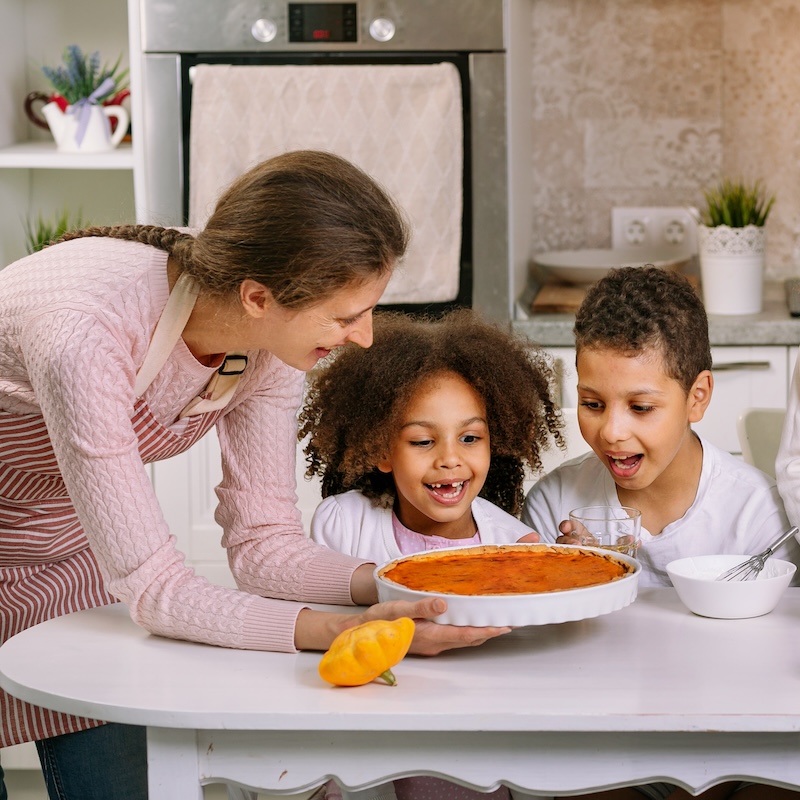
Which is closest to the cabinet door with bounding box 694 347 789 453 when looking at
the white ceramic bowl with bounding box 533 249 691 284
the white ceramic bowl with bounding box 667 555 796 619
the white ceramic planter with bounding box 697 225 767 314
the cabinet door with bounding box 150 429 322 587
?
the white ceramic planter with bounding box 697 225 767 314

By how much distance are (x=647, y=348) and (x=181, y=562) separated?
2.30 ft

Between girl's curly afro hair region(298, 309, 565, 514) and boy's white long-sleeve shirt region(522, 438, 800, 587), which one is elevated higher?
girl's curly afro hair region(298, 309, 565, 514)

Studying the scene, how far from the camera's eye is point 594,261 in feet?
9.84

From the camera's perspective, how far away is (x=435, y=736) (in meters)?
1.06

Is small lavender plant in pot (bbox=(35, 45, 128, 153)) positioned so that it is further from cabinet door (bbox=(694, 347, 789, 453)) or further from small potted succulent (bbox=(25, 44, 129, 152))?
cabinet door (bbox=(694, 347, 789, 453))

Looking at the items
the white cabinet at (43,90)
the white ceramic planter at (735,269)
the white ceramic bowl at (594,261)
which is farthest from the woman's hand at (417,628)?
the white cabinet at (43,90)

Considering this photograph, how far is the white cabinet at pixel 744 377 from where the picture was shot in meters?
2.53

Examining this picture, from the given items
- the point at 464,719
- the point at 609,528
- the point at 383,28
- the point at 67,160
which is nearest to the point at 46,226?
the point at 67,160

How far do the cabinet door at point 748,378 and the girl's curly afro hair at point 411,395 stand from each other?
2.76ft

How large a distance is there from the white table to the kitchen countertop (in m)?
1.44

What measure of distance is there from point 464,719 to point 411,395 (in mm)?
682

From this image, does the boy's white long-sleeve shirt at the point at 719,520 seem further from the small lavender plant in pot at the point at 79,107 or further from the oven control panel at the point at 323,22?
the small lavender plant in pot at the point at 79,107

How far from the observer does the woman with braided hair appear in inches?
46.3

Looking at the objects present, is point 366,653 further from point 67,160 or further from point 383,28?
point 67,160
